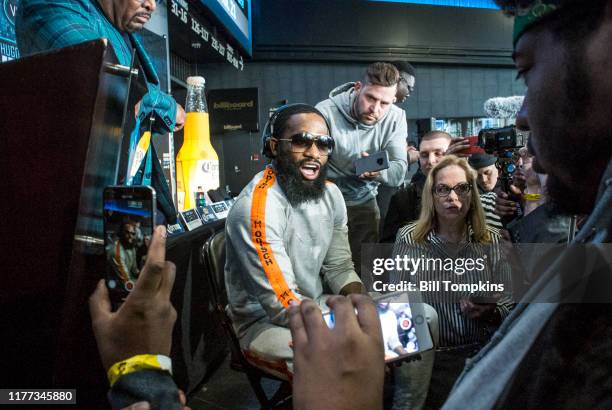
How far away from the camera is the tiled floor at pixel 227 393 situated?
7.69ft

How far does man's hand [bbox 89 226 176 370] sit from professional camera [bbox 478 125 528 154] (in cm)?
224

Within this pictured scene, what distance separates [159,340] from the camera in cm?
71

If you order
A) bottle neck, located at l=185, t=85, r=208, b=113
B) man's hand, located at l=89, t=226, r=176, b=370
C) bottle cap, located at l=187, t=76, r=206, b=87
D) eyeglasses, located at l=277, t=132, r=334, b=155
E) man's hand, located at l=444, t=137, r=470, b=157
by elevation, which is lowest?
man's hand, located at l=89, t=226, r=176, b=370

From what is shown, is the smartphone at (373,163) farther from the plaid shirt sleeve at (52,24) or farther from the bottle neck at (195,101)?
the bottle neck at (195,101)

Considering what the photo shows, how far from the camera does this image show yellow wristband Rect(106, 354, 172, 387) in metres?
0.68

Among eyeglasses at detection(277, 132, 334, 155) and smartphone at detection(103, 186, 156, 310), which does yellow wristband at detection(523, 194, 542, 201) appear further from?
smartphone at detection(103, 186, 156, 310)

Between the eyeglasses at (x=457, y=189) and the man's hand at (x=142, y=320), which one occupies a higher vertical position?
the eyeglasses at (x=457, y=189)

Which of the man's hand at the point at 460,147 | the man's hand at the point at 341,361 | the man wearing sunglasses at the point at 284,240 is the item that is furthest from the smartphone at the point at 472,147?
the man's hand at the point at 341,361

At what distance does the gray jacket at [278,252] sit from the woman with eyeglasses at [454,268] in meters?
0.40

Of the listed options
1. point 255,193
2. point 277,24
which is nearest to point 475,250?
point 255,193

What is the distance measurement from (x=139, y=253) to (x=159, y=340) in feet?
0.50

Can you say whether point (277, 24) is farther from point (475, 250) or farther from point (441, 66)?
point (475, 250)

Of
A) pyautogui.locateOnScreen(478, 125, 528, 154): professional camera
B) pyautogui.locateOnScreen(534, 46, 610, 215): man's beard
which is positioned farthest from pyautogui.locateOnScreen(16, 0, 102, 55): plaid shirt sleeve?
pyautogui.locateOnScreen(478, 125, 528, 154): professional camera

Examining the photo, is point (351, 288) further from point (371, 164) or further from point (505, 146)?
point (505, 146)
